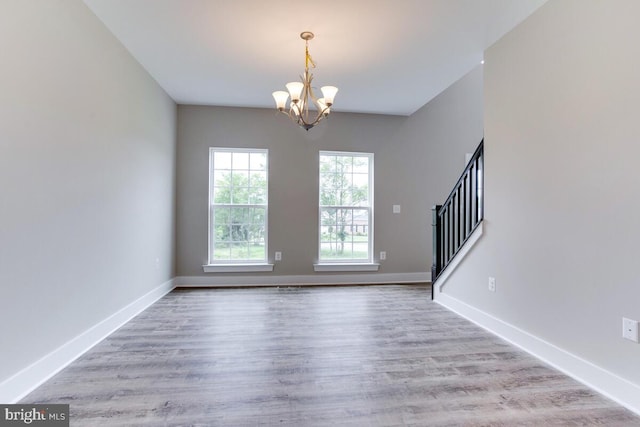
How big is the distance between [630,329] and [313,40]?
118 inches

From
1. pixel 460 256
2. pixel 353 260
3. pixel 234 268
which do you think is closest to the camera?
pixel 460 256

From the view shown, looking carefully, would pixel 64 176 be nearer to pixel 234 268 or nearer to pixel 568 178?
pixel 234 268

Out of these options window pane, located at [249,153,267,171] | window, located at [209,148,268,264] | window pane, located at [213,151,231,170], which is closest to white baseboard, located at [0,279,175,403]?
window, located at [209,148,268,264]

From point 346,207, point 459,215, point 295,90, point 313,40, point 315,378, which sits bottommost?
point 315,378

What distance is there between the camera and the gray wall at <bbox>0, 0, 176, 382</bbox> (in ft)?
5.74

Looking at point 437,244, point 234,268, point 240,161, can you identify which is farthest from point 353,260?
point 240,161

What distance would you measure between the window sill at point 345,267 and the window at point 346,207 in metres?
0.09

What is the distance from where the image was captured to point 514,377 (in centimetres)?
207

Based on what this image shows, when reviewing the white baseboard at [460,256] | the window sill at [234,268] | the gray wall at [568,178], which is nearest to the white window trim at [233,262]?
the window sill at [234,268]

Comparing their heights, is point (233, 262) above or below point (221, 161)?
below

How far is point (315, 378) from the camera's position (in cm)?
203

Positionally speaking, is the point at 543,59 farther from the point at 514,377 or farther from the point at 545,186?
the point at 514,377

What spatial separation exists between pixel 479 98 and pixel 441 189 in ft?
5.57

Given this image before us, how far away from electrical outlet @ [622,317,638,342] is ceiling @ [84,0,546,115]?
2212 millimetres
